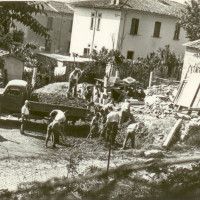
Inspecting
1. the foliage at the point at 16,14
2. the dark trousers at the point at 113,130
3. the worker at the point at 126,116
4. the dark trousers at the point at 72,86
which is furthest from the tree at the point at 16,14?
the dark trousers at the point at 72,86

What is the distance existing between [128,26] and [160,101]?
15228 mm

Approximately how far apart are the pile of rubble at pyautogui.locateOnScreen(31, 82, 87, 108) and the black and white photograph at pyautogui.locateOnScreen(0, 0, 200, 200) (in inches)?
2.3

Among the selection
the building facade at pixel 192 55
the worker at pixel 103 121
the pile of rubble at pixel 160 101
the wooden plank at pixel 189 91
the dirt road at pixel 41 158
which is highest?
the building facade at pixel 192 55

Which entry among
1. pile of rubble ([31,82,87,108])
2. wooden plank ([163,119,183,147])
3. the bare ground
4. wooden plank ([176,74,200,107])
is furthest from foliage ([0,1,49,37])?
wooden plank ([176,74,200,107])

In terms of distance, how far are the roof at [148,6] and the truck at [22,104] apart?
53.8 feet

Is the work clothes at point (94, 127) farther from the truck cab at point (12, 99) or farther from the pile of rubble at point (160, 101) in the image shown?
the truck cab at point (12, 99)

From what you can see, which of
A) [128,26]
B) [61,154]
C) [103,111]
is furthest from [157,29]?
[61,154]

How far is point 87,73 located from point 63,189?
59.3 ft

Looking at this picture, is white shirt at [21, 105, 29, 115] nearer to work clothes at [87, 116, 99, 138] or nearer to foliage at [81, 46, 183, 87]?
work clothes at [87, 116, 99, 138]

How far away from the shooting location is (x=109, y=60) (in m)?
28.5

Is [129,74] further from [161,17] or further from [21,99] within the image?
[21,99]

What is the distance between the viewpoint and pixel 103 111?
56.8 feet

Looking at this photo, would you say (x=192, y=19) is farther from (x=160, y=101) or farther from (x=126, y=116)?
→ (x=126, y=116)

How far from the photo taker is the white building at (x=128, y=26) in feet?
110
